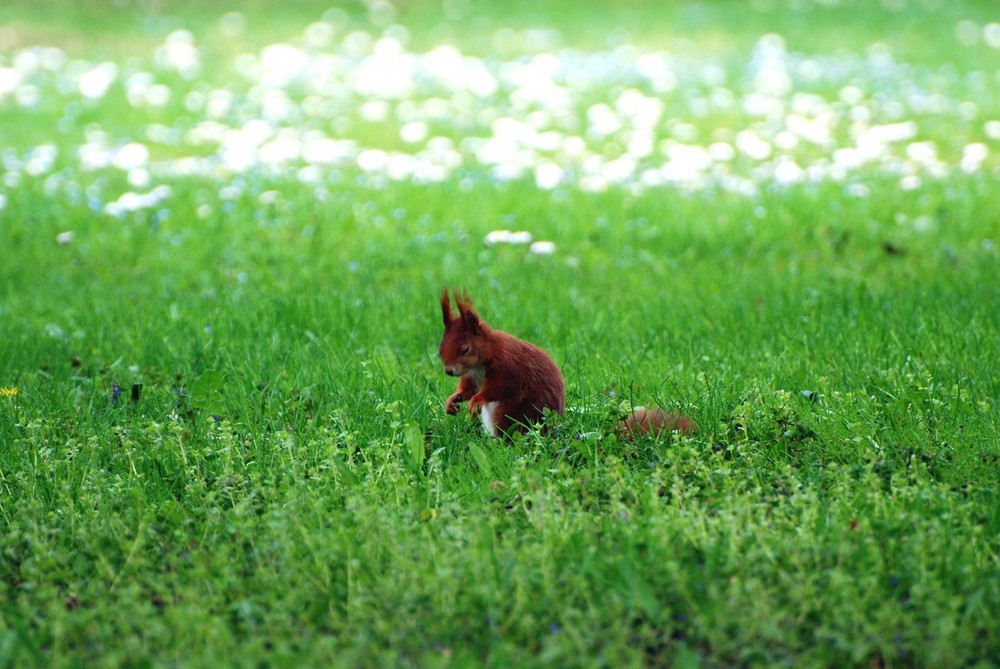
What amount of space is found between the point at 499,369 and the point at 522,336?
4.50ft

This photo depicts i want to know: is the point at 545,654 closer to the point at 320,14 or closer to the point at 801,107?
the point at 801,107

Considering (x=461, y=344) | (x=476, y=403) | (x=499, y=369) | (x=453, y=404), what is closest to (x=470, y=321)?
(x=461, y=344)

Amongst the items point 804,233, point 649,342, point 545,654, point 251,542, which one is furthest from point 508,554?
point 804,233

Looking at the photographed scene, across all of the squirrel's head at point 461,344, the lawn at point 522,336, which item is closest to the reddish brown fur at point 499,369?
the squirrel's head at point 461,344

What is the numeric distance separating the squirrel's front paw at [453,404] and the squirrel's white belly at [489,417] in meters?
0.10

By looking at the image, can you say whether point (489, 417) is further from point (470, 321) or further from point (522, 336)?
point (522, 336)

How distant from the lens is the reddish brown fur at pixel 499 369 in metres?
3.64

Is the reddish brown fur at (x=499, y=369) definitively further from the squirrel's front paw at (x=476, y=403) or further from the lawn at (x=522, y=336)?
the lawn at (x=522, y=336)

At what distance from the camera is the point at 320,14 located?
17.2m

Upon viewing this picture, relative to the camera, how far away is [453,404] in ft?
12.8

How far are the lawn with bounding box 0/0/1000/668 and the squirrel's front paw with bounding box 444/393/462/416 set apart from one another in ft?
0.32

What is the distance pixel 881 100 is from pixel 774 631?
8915mm

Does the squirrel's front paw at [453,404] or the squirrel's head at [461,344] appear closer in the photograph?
the squirrel's head at [461,344]

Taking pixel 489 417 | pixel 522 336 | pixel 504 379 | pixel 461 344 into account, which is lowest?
pixel 522 336
